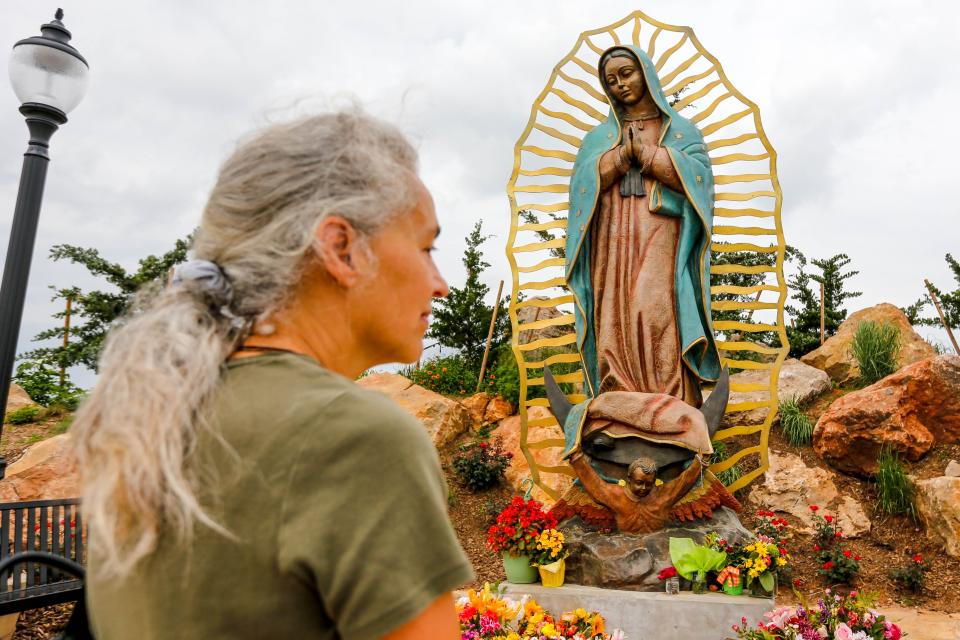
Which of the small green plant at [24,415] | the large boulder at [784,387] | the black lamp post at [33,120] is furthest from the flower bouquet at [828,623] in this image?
the small green plant at [24,415]

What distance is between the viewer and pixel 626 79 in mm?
6059

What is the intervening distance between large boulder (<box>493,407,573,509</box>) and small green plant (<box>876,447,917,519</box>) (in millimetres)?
3426

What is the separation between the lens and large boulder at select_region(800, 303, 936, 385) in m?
10.4

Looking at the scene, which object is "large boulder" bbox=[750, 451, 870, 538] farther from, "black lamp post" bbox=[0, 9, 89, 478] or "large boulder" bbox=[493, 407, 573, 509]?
"black lamp post" bbox=[0, 9, 89, 478]

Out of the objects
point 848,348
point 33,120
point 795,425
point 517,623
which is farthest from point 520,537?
point 848,348

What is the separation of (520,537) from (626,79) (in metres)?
3.93

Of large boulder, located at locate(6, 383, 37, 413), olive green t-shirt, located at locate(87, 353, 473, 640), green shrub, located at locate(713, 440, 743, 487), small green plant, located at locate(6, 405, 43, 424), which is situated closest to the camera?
olive green t-shirt, located at locate(87, 353, 473, 640)

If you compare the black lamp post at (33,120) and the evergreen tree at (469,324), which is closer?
the black lamp post at (33,120)

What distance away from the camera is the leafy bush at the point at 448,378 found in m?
12.1

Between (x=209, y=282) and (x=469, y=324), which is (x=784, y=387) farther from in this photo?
(x=209, y=282)

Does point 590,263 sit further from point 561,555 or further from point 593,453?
point 561,555

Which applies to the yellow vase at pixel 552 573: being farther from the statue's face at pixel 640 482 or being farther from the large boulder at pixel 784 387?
the large boulder at pixel 784 387

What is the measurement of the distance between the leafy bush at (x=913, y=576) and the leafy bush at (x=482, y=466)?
4423mm

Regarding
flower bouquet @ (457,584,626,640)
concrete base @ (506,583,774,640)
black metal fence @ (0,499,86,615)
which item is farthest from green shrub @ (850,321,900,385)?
black metal fence @ (0,499,86,615)
